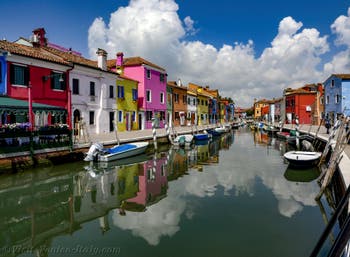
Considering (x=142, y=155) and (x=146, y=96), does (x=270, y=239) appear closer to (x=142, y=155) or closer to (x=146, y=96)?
(x=142, y=155)

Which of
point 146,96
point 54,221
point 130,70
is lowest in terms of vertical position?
point 54,221

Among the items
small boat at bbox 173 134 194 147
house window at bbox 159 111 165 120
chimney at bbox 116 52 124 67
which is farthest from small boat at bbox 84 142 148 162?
house window at bbox 159 111 165 120

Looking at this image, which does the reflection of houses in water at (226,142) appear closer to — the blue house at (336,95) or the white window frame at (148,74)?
the white window frame at (148,74)

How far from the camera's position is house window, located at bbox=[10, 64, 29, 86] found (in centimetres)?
1806

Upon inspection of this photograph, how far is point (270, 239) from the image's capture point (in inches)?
258

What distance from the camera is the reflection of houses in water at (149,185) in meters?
9.61

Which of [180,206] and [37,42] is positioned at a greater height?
[37,42]

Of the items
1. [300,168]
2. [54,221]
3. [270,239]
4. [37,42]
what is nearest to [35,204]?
[54,221]

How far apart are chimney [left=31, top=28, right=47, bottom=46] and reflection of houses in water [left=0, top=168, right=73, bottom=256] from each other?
15404 mm

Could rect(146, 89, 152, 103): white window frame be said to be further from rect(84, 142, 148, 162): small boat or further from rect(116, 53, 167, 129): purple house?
rect(84, 142, 148, 162): small boat

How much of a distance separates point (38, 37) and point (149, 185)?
20323 mm

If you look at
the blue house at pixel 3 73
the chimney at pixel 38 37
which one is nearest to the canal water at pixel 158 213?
the blue house at pixel 3 73

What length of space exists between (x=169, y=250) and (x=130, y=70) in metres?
31.3

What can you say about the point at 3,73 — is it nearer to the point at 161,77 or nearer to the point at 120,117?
the point at 120,117
